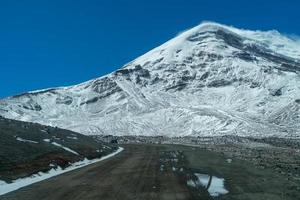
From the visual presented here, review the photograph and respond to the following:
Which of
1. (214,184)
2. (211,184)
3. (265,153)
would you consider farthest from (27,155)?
(265,153)

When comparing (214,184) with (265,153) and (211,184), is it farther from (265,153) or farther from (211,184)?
(265,153)

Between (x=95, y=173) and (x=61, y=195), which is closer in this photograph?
(x=61, y=195)

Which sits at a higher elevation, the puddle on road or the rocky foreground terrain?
the rocky foreground terrain

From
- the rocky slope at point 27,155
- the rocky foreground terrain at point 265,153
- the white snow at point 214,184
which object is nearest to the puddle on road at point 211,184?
the white snow at point 214,184

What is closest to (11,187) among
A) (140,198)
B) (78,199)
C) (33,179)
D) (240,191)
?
(33,179)

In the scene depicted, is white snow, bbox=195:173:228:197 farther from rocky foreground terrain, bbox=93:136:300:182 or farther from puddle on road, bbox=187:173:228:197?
rocky foreground terrain, bbox=93:136:300:182

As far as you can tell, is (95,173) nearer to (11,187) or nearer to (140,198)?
(11,187)

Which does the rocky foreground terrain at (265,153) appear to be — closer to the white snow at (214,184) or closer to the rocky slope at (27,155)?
the white snow at (214,184)

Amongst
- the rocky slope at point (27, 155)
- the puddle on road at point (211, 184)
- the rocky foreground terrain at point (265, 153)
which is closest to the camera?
the puddle on road at point (211, 184)

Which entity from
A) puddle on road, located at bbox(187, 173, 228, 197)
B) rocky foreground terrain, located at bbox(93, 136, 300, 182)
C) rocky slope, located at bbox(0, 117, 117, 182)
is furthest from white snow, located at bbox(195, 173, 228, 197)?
rocky slope, located at bbox(0, 117, 117, 182)
